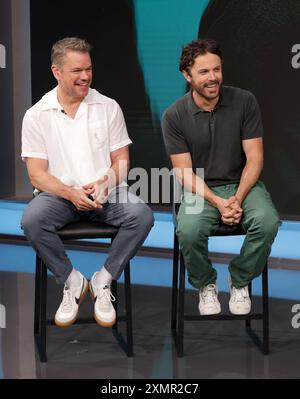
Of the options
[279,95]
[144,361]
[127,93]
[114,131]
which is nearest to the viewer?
[144,361]

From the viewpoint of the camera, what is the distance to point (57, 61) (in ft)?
11.4

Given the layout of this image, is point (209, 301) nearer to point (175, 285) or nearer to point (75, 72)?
point (175, 285)

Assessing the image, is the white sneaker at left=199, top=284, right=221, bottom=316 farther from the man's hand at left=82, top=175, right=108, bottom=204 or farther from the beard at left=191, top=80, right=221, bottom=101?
the beard at left=191, top=80, right=221, bottom=101

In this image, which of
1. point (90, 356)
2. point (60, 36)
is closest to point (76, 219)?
point (90, 356)

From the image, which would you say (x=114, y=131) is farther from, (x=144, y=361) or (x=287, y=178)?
(x=287, y=178)

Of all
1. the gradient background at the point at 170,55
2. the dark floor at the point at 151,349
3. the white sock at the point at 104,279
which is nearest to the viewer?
the dark floor at the point at 151,349

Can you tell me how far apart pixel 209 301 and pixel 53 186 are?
888mm

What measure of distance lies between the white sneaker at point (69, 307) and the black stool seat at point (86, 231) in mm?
245

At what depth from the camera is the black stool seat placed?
3.32 metres

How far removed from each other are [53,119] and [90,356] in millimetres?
1103

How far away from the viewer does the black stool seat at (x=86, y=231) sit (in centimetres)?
332

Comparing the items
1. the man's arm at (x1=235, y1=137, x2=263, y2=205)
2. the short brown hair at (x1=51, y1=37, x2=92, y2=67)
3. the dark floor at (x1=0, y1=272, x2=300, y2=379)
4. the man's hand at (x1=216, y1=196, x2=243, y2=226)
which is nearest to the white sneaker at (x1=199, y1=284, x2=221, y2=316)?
the dark floor at (x1=0, y1=272, x2=300, y2=379)

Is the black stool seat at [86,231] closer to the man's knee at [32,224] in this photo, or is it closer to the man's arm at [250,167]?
the man's knee at [32,224]

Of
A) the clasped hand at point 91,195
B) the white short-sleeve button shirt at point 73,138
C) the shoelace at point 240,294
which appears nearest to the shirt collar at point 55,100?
the white short-sleeve button shirt at point 73,138
